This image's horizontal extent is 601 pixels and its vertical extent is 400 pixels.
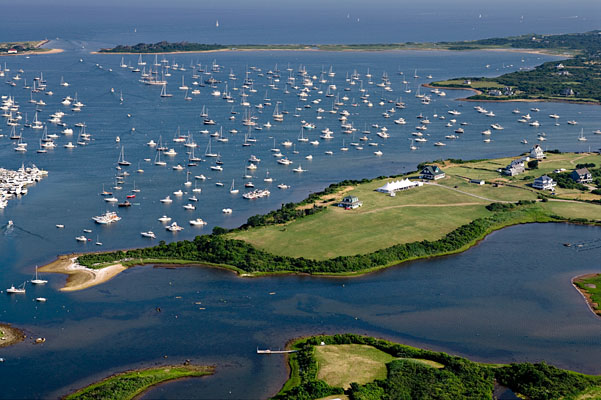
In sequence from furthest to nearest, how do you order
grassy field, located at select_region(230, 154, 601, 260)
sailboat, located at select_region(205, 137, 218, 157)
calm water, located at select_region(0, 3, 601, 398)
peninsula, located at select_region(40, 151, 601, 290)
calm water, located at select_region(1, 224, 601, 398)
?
1. sailboat, located at select_region(205, 137, 218, 157)
2. grassy field, located at select_region(230, 154, 601, 260)
3. peninsula, located at select_region(40, 151, 601, 290)
4. calm water, located at select_region(0, 3, 601, 398)
5. calm water, located at select_region(1, 224, 601, 398)

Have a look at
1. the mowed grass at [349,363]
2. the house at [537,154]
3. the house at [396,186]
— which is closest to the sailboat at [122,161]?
the house at [396,186]

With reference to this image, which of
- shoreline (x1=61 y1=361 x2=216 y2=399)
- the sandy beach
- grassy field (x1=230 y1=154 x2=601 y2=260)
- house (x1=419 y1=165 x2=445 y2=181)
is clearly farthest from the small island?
house (x1=419 y1=165 x2=445 y2=181)

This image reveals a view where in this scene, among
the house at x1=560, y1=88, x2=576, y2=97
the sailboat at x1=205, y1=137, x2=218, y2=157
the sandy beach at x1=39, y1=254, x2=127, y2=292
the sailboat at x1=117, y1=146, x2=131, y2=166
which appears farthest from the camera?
the house at x1=560, y1=88, x2=576, y2=97

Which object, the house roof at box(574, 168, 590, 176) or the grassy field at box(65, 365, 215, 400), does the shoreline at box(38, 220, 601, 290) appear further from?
the house roof at box(574, 168, 590, 176)

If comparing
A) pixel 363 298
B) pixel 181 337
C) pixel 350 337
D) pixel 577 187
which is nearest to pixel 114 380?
pixel 181 337

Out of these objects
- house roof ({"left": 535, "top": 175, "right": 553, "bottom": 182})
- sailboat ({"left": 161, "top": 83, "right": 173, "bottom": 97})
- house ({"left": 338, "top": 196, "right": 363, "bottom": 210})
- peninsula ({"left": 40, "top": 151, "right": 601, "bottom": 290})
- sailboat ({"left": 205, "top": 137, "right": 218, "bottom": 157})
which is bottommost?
peninsula ({"left": 40, "top": 151, "right": 601, "bottom": 290})
